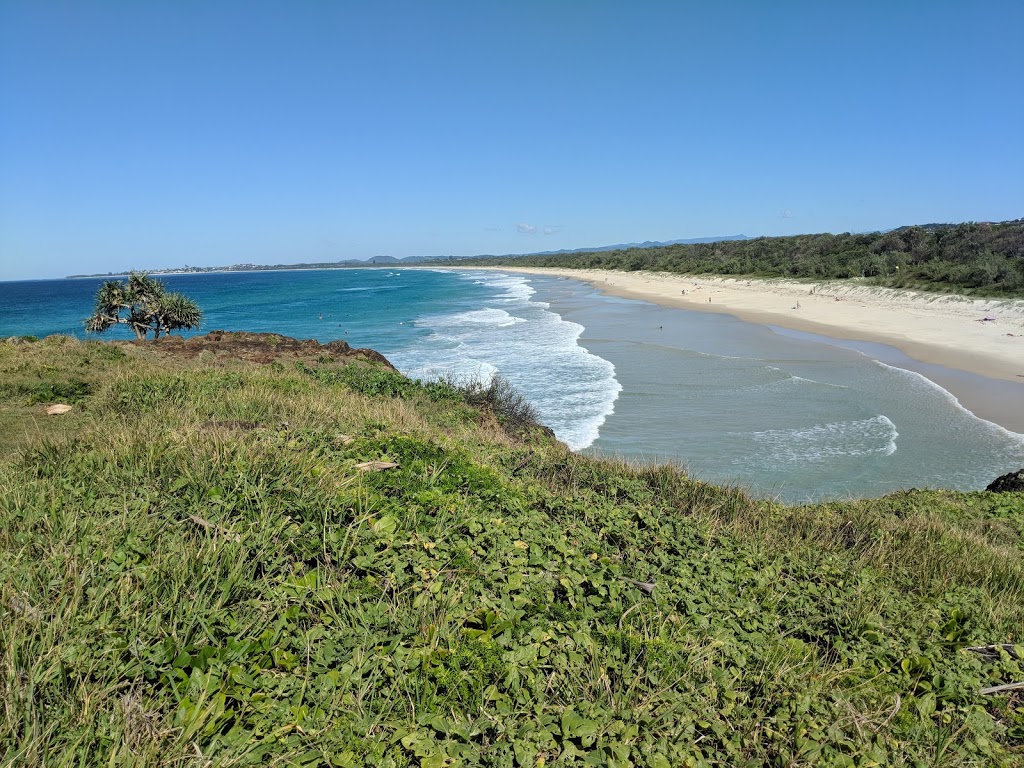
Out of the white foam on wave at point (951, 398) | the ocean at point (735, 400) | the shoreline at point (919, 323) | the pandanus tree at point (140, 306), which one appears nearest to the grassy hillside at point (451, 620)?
the ocean at point (735, 400)

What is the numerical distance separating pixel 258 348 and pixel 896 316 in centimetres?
3441

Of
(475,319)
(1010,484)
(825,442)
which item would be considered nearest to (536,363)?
(825,442)

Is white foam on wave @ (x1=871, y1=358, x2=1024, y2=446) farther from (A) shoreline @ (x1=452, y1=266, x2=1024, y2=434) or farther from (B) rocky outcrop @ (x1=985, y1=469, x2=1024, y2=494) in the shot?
(B) rocky outcrop @ (x1=985, y1=469, x2=1024, y2=494)

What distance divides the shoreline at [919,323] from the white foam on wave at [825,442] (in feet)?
11.2

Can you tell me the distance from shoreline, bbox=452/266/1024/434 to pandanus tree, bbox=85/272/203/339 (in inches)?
1244

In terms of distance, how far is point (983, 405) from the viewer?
615 inches

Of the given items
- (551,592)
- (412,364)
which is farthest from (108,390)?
(412,364)

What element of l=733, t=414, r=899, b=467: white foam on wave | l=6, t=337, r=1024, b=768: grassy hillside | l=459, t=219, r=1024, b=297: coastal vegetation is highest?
l=459, t=219, r=1024, b=297: coastal vegetation

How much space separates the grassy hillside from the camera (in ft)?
8.78

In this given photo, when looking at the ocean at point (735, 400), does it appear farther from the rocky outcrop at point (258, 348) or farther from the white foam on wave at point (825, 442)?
the rocky outcrop at point (258, 348)

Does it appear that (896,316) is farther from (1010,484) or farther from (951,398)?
(1010,484)

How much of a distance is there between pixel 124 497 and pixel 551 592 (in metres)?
3.29

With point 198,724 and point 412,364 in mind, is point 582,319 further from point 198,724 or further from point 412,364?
point 198,724

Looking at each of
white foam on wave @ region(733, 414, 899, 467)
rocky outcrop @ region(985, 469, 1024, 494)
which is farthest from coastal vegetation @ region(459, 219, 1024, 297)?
rocky outcrop @ region(985, 469, 1024, 494)
